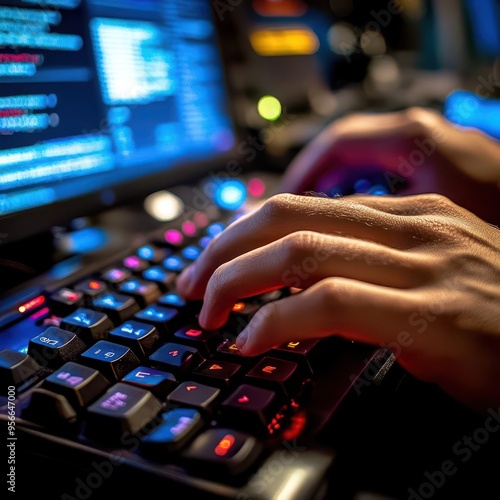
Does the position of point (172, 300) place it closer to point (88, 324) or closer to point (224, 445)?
point (88, 324)

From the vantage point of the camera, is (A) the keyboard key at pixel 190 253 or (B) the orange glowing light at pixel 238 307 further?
(A) the keyboard key at pixel 190 253

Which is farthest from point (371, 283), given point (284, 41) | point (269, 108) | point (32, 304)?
point (284, 41)

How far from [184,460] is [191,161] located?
0.66 metres

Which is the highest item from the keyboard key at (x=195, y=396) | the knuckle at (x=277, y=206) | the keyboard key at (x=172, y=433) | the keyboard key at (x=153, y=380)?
the knuckle at (x=277, y=206)

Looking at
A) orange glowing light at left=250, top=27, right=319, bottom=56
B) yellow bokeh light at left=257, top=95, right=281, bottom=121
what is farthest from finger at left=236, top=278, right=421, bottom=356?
orange glowing light at left=250, top=27, right=319, bottom=56

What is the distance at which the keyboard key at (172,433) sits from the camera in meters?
0.35

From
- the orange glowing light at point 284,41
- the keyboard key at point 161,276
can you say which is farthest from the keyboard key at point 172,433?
the orange glowing light at point 284,41

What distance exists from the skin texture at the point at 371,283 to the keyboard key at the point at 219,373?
0.06 ft

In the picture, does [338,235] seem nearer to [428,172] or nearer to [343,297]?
[343,297]

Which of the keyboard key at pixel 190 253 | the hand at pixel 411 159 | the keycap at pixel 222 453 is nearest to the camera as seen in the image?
the keycap at pixel 222 453

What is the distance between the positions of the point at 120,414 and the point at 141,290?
198 mm

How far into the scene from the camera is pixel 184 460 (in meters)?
0.34

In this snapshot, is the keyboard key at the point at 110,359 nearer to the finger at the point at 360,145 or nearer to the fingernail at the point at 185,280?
the fingernail at the point at 185,280

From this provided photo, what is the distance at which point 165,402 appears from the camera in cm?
40
